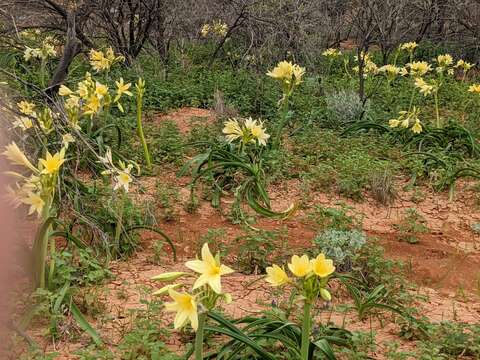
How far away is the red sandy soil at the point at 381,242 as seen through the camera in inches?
118

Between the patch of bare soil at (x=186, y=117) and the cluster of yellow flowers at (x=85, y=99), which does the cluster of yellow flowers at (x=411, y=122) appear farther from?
the cluster of yellow flowers at (x=85, y=99)

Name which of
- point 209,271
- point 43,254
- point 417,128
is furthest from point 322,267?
point 417,128

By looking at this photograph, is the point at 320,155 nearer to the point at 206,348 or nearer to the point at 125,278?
the point at 125,278

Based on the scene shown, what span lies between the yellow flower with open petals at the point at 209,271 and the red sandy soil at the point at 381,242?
3.17ft

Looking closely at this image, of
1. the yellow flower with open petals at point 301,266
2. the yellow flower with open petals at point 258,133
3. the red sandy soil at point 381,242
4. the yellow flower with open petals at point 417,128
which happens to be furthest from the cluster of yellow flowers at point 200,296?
the yellow flower with open petals at point 417,128

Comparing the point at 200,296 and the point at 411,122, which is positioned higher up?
the point at 411,122

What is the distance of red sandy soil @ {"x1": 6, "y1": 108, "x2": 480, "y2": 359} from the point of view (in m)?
2.99

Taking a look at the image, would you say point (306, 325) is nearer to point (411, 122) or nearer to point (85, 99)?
point (85, 99)

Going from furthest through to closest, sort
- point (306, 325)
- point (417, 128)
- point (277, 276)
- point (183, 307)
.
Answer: point (417, 128) < point (277, 276) < point (306, 325) < point (183, 307)

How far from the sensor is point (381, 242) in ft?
13.7

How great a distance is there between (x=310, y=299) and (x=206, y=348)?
0.96 meters

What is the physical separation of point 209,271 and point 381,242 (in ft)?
8.59

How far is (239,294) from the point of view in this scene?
3270mm

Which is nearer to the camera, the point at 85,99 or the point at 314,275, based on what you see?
the point at 314,275
